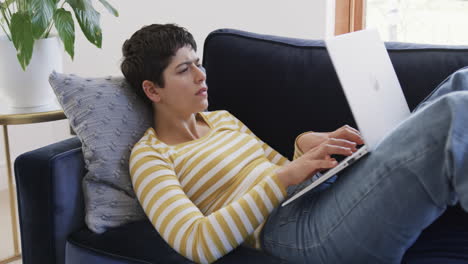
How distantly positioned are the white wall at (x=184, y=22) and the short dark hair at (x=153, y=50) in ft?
3.81

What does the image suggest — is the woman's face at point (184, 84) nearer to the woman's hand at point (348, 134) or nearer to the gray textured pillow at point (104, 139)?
the gray textured pillow at point (104, 139)

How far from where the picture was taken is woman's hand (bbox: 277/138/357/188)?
1.14 m

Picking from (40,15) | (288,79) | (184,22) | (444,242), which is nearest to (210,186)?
(288,79)

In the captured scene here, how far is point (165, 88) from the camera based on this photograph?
1.42 metres

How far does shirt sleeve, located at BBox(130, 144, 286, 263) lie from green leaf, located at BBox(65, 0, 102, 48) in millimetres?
833

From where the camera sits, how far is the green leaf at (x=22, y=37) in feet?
5.69

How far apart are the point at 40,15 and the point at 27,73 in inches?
8.8

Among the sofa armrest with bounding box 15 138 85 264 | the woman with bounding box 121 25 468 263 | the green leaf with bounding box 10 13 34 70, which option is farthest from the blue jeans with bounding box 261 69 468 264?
the green leaf with bounding box 10 13 34 70

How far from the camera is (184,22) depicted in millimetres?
2781

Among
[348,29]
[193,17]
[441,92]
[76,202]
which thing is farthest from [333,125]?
[193,17]

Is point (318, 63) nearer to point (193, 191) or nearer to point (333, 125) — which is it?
point (333, 125)

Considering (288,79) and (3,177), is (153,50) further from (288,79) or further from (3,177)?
(3,177)

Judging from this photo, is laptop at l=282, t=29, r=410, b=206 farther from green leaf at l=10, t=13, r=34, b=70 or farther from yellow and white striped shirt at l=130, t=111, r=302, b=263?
green leaf at l=10, t=13, r=34, b=70

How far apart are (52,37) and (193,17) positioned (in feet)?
3.31
